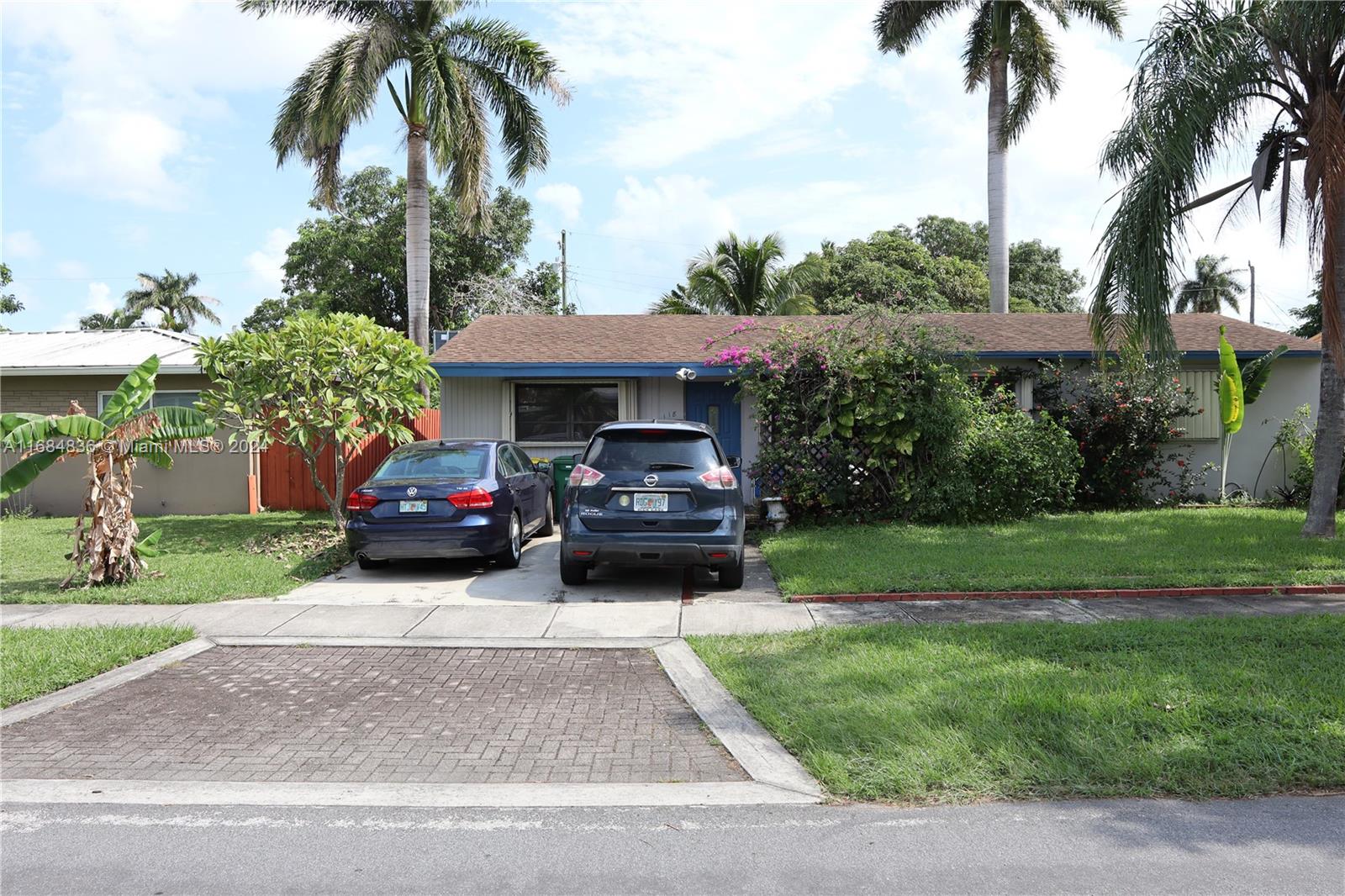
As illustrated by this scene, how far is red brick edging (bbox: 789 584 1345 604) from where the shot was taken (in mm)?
8414

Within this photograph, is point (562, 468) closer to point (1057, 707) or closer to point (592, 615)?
point (592, 615)

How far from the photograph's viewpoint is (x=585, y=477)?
8867 mm

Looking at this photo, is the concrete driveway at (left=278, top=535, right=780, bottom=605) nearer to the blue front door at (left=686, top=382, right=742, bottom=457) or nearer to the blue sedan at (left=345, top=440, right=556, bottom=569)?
the blue sedan at (left=345, top=440, right=556, bottom=569)

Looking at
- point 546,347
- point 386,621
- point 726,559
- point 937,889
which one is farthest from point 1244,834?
point 546,347

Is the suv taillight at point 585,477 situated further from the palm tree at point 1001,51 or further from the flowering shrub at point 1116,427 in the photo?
the palm tree at point 1001,51

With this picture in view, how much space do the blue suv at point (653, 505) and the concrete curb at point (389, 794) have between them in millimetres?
4231

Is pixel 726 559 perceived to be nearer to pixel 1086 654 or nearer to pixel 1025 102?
pixel 1086 654

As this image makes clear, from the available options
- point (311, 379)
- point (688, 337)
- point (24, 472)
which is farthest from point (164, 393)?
point (688, 337)

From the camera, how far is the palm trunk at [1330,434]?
10.6 m

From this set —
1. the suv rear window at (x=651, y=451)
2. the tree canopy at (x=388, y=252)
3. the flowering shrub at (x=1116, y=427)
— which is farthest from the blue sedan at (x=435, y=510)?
the tree canopy at (x=388, y=252)

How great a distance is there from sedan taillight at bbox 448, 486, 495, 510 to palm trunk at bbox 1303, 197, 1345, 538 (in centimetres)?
968

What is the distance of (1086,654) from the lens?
20.4ft

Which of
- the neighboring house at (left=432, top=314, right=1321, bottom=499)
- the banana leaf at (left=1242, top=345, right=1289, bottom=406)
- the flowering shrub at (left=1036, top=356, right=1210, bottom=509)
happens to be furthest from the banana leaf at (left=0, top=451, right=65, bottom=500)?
the banana leaf at (left=1242, top=345, right=1289, bottom=406)

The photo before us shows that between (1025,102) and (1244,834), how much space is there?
72.6 ft
